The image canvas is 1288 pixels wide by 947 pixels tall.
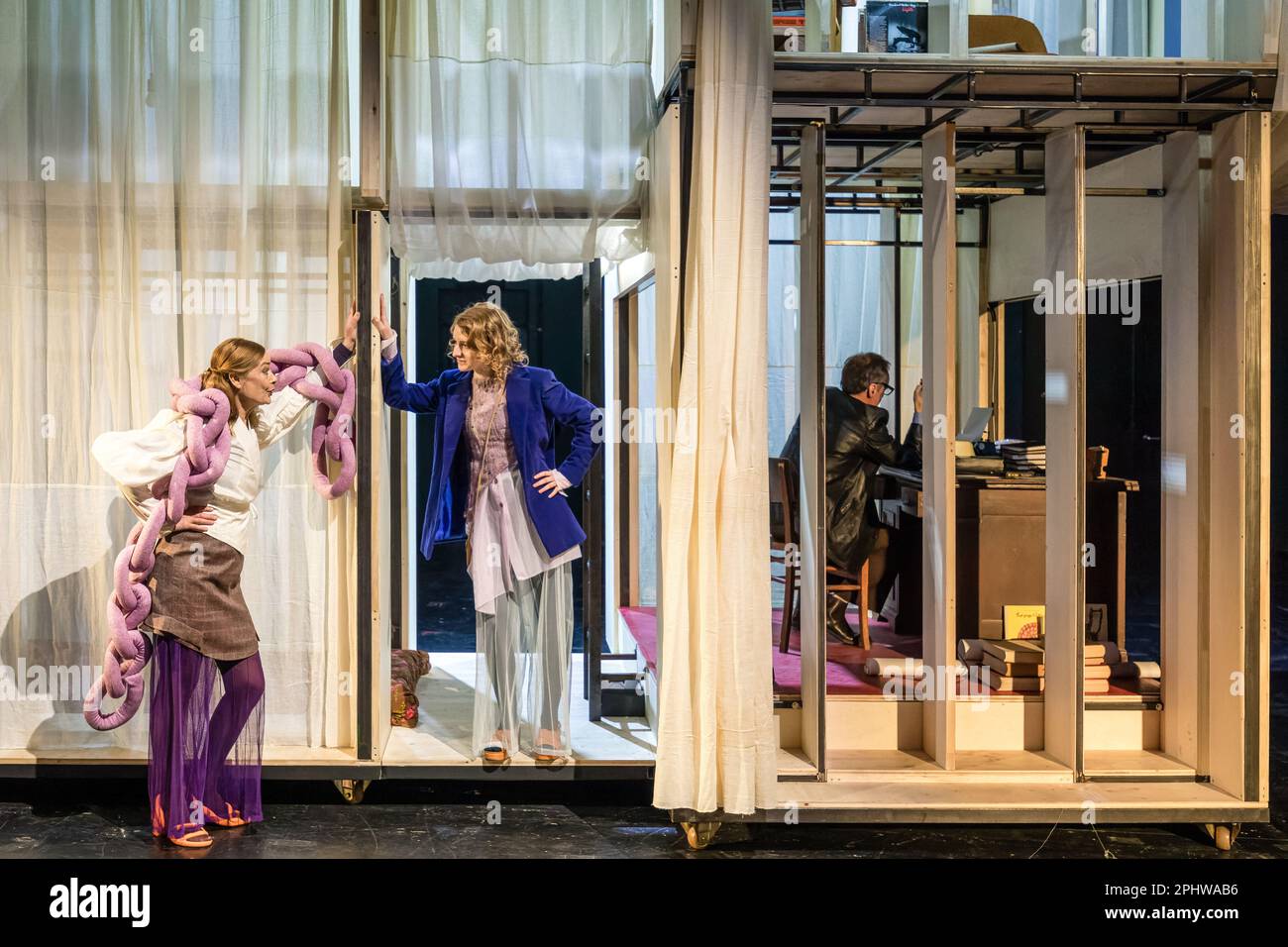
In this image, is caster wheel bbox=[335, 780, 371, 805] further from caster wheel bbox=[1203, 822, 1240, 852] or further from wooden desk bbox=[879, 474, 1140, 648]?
caster wheel bbox=[1203, 822, 1240, 852]

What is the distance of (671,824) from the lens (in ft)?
15.2

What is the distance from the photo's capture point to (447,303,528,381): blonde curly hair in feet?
15.6

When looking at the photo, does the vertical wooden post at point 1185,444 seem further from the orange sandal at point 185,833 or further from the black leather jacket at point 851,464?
the orange sandal at point 185,833

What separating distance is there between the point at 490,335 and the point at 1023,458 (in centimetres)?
245

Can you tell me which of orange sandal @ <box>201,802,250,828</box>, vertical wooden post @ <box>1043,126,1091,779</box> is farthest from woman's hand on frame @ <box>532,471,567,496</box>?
vertical wooden post @ <box>1043,126,1091,779</box>

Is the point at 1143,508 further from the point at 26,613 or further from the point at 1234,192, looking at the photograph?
the point at 26,613

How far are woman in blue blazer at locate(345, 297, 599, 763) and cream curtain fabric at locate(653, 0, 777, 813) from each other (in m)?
0.68

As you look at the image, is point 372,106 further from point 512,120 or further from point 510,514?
point 510,514

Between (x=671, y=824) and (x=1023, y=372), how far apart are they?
5.28m

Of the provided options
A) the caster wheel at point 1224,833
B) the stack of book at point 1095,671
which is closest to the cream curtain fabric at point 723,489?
the stack of book at point 1095,671

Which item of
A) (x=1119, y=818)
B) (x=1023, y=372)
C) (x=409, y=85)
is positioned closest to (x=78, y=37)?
(x=409, y=85)

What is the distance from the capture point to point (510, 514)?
4.82 metres

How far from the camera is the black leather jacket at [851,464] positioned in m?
5.94

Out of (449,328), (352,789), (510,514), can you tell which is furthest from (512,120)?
(449,328)
